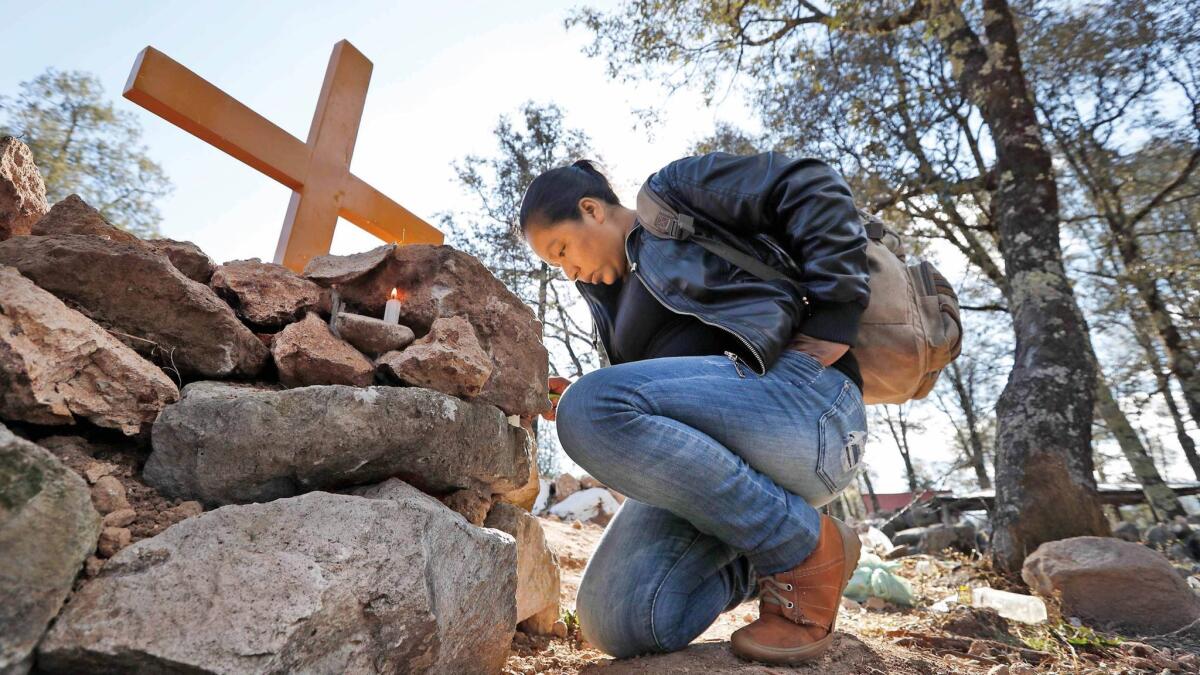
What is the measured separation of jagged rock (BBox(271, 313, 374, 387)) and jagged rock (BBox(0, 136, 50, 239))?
2.51 feet

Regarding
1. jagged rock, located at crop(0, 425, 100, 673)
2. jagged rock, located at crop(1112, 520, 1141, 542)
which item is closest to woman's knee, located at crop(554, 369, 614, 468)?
jagged rock, located at crop(0, 425, 100, 673)

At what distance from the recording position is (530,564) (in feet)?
7.08

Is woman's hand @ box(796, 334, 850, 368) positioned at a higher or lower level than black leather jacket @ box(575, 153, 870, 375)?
lower

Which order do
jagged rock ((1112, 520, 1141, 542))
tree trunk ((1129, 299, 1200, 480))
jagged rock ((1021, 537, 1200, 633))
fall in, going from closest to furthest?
jagged rock ((1021, 537, 1200, 633)) → jagged rock ((1112, 520, 1141, 542)) → tree trunk ((1129, 299, 1200, 480))

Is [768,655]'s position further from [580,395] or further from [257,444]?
[257,444]

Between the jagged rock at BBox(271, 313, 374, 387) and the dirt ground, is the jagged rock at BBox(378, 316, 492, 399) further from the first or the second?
the dirt ground

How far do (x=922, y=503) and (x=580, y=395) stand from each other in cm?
1050

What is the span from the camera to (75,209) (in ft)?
5.64

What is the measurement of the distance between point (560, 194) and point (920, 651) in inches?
77.0

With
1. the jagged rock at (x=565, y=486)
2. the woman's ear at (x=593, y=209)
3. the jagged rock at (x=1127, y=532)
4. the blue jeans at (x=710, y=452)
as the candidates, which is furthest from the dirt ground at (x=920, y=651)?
the jagged rock at (x=1127, y=532)

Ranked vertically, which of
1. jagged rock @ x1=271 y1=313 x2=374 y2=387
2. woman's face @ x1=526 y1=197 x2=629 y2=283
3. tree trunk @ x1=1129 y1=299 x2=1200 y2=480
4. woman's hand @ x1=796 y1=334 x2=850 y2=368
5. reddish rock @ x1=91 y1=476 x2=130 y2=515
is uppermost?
tree trunk @ x1=1129 y1=299 x2=1200 y2=480

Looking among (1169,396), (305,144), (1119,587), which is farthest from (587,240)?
(1169,396)

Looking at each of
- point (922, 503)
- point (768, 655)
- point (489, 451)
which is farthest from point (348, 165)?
point (922, 503)

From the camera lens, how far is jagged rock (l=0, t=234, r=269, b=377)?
4.79 feet
